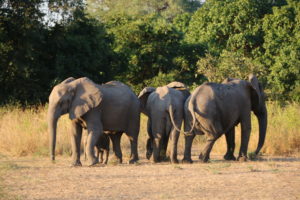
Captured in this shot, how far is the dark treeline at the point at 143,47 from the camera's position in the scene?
25484 millimetres

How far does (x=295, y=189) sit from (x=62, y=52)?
18051mm

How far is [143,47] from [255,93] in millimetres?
16372

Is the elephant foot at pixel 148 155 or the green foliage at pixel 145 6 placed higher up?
the green foliage at pixel 145 6

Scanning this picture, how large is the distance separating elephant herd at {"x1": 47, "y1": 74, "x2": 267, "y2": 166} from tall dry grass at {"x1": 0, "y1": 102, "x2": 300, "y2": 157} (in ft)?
6.96

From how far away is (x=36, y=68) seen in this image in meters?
25.4

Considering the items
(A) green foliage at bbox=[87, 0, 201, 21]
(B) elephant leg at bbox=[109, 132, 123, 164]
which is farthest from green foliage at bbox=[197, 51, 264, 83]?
(A) green foliage at bbox=[87, 0, 201, 21]

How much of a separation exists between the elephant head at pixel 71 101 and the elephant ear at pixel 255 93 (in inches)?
142

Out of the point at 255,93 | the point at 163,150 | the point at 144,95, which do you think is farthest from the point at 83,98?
the point at 255,93

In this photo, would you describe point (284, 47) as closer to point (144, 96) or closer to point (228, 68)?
point (228, 68)

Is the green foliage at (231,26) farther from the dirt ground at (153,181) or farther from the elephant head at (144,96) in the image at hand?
the dirt ground at (153,181)

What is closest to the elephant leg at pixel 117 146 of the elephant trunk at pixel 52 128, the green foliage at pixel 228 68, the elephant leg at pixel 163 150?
the elephant leg at pixel 163 150

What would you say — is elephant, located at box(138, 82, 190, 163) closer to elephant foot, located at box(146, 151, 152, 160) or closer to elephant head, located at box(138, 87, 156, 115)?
elephant foot, located at box(146, 151, 152, 160)

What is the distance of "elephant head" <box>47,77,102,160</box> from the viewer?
12.8 m

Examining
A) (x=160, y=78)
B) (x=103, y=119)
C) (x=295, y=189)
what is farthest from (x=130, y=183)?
(x=160, y=78)
